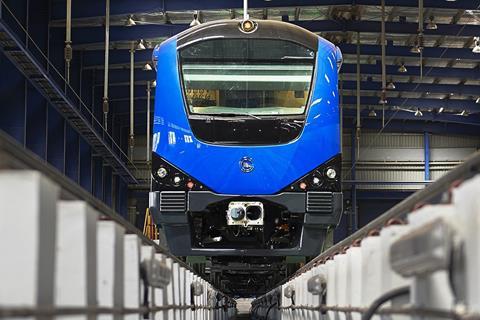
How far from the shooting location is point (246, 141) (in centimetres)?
966

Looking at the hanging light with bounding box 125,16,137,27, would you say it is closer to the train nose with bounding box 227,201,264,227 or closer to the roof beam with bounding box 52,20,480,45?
the roof beam with bounding box 52,20,480,45

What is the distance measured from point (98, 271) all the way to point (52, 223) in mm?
815

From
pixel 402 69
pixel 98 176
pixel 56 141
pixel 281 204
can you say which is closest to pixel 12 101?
pixel 56 141

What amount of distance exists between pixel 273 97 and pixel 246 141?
627mm

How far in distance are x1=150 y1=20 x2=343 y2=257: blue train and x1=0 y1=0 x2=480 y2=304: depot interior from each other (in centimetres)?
23

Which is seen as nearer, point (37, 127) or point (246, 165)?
point (246, 165)

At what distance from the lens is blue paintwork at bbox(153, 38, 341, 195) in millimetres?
9523

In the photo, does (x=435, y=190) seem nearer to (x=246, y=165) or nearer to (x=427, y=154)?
(x=246, y=165)

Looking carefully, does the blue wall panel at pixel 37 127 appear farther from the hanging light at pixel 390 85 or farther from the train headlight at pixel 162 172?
the hanging light at pixel 390 85

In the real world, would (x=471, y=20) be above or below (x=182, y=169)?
above

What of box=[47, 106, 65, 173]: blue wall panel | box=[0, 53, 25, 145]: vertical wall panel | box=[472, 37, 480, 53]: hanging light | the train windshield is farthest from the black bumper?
box=[472, 37, 480, 53]: hanging light

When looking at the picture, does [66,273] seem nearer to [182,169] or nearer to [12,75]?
[182,169]

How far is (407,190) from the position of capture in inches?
1236

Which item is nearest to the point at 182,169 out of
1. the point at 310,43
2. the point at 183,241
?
the point at 183,241
